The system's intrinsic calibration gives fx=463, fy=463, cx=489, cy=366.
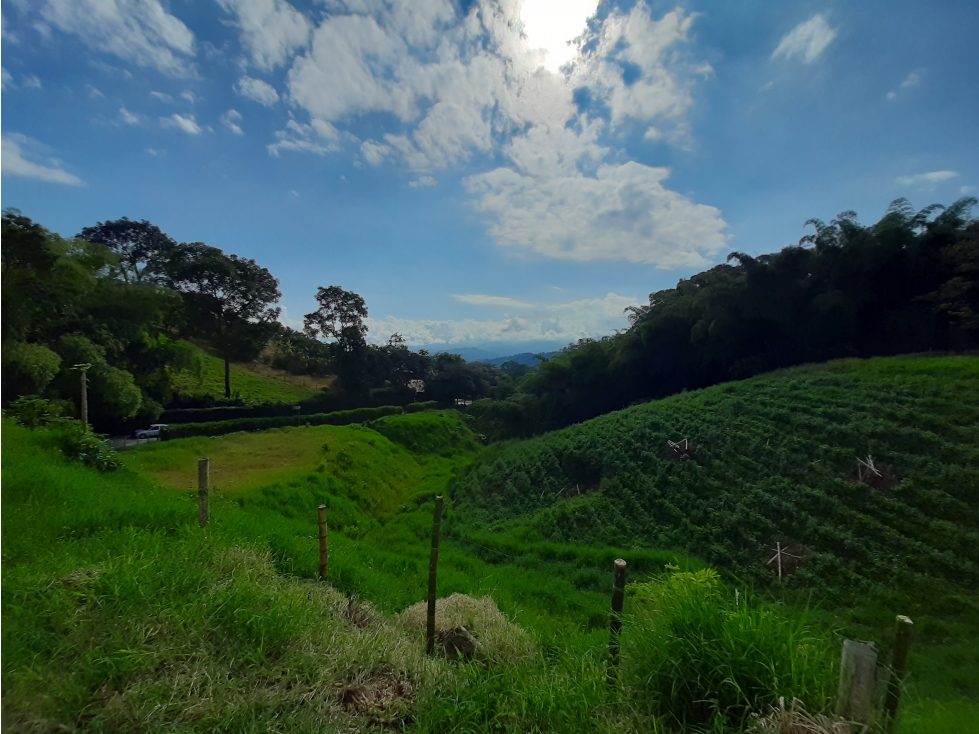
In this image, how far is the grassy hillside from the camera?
28828 mm

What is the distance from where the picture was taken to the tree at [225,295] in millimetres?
30953

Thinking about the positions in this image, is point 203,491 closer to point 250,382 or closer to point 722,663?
point 722,663

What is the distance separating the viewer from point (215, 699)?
260 centimetres

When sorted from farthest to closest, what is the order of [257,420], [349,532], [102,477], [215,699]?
[257,420]
[349,532]
[102,477]
[215,699]

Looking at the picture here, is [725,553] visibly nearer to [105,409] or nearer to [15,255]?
[15,255]

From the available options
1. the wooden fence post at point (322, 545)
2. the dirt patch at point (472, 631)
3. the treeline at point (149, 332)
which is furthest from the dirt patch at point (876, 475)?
the treeline at point (149, 332)

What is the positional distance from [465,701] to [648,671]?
1.11 m

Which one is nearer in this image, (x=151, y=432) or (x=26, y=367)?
(x=26, y=367)

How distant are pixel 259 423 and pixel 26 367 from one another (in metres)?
12.3

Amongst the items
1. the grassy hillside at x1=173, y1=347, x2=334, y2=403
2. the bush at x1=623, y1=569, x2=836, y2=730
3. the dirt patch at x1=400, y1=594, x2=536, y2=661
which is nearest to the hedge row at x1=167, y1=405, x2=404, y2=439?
the grassy hillside at x1=173, y1=347, x2=334, y2=403

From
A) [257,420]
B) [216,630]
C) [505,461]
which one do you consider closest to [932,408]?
[505,461]

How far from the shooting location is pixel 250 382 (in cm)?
3400

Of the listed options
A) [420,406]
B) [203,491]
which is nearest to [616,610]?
[203,491]

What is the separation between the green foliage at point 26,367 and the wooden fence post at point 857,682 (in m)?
18.4
